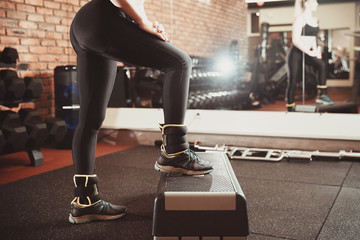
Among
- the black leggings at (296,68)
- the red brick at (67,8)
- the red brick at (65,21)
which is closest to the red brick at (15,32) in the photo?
the red brick at (65,21)

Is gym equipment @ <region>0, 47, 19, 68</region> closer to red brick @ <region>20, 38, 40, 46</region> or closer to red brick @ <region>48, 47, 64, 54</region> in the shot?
red brick @ <region>20, 38, 40, 46</region>

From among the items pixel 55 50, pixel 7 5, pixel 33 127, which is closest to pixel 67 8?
pixel 55 50

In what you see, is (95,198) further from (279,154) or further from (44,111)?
(44,111)

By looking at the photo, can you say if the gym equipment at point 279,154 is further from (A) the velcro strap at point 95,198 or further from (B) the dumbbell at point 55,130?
(A) the velcro strap at point 95,198

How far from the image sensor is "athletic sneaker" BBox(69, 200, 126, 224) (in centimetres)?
180

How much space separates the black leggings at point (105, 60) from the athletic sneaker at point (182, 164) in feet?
0.56

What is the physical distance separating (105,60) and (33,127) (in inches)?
72.8

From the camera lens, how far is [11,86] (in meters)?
3.02

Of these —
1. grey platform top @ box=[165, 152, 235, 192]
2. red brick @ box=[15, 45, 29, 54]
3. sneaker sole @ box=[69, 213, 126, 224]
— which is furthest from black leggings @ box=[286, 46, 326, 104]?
red brick @ box=[15, 45, 29, 54]

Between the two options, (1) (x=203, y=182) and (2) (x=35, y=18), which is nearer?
(1) (x=203, y=182)

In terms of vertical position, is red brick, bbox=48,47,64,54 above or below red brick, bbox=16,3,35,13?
below

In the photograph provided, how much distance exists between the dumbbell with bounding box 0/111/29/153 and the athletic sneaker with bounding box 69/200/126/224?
143 centimetres

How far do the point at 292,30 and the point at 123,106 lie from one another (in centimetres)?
220

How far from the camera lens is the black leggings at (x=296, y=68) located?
3.67 meters
